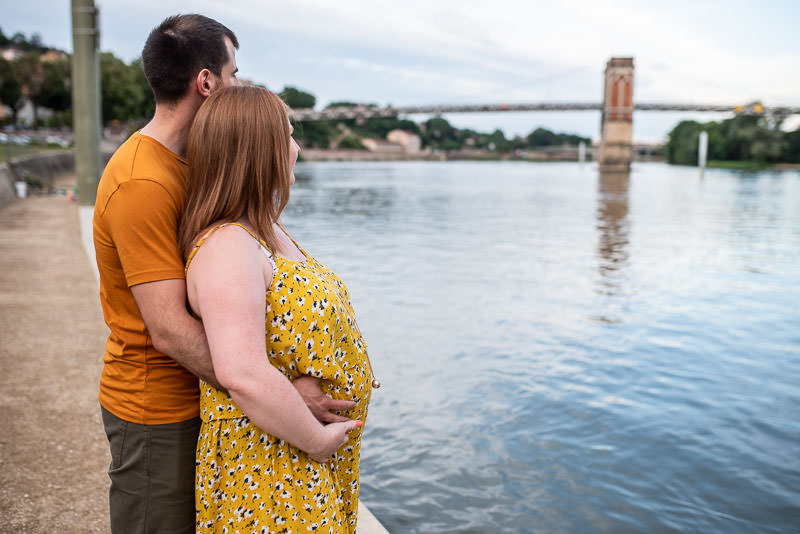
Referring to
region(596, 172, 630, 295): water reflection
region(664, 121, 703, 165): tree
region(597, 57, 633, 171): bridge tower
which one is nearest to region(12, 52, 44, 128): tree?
region(596, 172, 630, 295): water reflection

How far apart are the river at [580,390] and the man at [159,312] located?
2.03m

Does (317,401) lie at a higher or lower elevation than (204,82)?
lower

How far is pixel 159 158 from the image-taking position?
156cm

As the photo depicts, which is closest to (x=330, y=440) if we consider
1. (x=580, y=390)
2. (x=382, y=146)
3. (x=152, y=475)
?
(x=152, y=475)

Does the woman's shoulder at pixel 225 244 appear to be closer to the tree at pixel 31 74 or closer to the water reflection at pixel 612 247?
the water reflection at pixel 612 247

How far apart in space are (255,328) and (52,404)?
287 cm

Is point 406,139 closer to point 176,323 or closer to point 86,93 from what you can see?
point 86,93

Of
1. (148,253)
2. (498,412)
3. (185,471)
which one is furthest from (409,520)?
(148,253)

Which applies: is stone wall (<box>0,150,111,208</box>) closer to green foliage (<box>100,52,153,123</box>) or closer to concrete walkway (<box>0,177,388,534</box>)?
concrete walkway (<box>0,177,388,534</box>)

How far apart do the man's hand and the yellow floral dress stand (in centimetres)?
2

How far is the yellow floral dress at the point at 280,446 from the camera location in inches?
57.5

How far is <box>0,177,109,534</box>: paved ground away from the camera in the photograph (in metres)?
2.72

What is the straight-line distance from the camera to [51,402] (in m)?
3.78

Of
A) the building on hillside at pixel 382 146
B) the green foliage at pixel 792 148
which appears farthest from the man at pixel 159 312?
the building on hillside at pixel 382 146
